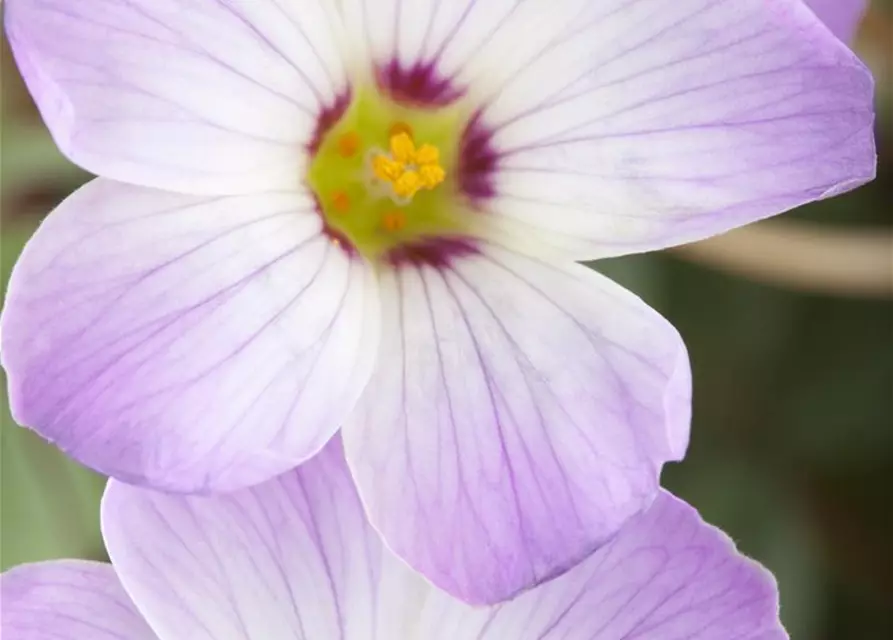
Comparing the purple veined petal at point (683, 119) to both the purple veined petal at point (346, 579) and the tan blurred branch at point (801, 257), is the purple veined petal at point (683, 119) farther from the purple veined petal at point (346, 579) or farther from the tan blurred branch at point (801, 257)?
the tan blurred branch at point (801, 257)

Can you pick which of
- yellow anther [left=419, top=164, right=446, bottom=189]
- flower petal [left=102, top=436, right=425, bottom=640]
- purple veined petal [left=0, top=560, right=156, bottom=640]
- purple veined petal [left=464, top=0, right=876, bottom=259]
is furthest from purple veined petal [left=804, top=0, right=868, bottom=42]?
purple veined petal [left=0, top=560, right=156, bottom=640]

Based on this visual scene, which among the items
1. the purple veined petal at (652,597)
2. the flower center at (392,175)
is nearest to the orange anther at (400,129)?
the flower center at (392,175)

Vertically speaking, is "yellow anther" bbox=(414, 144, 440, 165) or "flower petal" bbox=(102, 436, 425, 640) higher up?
"yellow anther" bbox=(414, 144, 440, 165)

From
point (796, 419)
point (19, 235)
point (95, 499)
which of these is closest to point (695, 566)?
point (95, 499)

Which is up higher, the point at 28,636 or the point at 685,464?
the point at 28,636

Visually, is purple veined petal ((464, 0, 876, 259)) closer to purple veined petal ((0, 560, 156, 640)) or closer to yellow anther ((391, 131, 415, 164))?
yellow anther ((391, 131, 415, 164))

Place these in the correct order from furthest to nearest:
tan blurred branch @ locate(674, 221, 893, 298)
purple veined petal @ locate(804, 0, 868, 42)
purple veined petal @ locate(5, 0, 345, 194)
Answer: tan blurred branch @ locate(674, 221, 893, 298)
purple veined petal @ locate(804, 0, 868, 42)
purple veined petal @ locate(5, 0, 345, 194)

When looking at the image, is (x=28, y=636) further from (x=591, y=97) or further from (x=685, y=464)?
(x=685, y=464)
